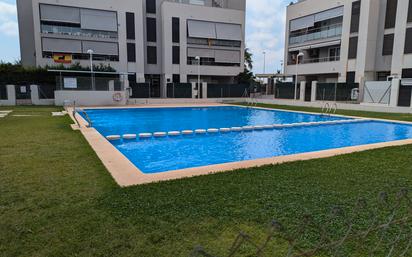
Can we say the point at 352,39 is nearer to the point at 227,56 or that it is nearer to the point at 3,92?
the point at 227,56

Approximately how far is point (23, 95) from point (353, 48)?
3111 centimetres

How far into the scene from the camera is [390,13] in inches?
1120

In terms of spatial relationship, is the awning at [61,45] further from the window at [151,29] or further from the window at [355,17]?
the window at [355,17]

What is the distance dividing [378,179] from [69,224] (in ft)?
16.6

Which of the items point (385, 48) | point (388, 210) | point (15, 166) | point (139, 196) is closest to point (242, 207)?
point (139, 196)

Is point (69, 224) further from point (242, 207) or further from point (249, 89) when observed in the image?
point (249, 89)

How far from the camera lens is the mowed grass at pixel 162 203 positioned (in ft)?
10.6

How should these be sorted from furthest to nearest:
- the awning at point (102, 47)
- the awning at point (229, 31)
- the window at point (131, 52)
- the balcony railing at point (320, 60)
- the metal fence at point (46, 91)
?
the awning at point (229, 31) < the window at point (131, 52) < the awning at point (102, 47) < the balcony railing at point (320, 60) < the metal fence at point (46, 91)

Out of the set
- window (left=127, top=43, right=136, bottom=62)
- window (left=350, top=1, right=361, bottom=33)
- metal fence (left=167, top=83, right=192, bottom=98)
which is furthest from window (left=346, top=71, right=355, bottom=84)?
window (left=127, top=43, right=136, bottom=62)

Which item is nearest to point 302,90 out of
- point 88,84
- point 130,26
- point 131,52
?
point 88,84

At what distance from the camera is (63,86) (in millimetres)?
25453

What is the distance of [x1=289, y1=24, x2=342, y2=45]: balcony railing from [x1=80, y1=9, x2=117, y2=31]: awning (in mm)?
21806

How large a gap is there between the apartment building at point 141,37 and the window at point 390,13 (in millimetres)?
17958

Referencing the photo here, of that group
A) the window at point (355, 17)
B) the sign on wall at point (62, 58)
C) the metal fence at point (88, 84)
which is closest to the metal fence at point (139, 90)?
the metal fence at point (88, 84)
